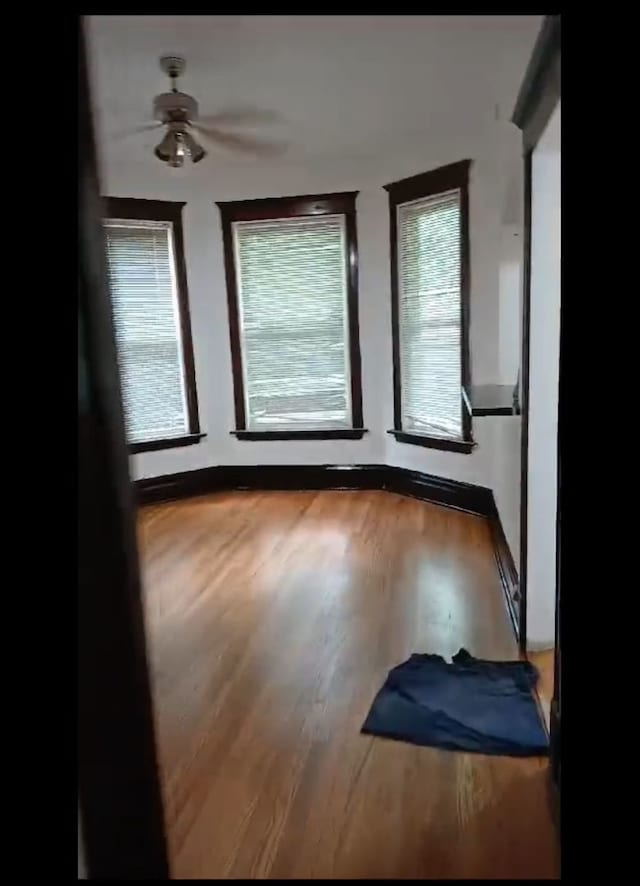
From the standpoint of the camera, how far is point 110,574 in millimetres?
810

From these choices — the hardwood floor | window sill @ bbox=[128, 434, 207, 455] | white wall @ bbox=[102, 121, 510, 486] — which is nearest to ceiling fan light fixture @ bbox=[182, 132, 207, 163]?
white wall @ bbox=[102, 121, 510, 486]

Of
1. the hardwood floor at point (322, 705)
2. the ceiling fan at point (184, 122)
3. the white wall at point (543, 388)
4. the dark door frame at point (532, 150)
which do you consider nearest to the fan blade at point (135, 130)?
the ceiling fan at point (184, 122)

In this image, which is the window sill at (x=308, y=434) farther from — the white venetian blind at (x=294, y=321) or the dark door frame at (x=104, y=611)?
the dark door frame at (x=104, y=611)

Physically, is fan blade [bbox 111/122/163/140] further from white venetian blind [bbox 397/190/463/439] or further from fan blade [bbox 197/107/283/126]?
white venetian blind [bbox 397/190/463/439]

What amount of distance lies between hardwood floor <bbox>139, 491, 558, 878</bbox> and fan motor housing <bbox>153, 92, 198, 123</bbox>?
7.55 feet

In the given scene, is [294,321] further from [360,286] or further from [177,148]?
[177,148]

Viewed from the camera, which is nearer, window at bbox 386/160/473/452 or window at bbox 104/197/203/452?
window at bbox 386/160/473/452

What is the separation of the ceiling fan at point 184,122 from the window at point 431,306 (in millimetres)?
1218

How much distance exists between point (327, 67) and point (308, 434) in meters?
2.95

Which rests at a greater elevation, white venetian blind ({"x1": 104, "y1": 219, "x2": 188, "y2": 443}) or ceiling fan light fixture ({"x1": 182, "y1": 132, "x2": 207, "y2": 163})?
ceiling fan light fixture ({"x1": 182, "y1": 132, "x2": 207, "y2": 163})

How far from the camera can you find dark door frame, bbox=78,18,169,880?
77 centimetres

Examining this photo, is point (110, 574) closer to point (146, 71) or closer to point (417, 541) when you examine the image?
point (146, 71)

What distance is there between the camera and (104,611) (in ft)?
2.65
